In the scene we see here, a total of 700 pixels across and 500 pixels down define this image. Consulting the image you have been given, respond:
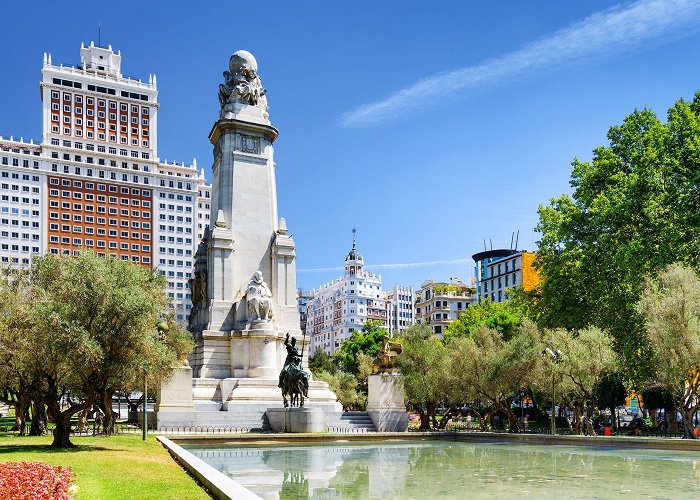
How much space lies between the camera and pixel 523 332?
3969 cm

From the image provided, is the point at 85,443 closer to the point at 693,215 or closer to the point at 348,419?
the point at 348,419

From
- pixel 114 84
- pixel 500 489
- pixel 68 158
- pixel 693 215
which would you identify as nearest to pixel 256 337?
pixel 693 215

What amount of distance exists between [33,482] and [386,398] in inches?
1143

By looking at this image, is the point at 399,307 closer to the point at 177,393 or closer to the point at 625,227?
the point at 625,227

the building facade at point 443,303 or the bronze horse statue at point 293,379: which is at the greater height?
the building facade at point 443,303

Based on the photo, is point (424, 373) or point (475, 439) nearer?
point (475, 439)

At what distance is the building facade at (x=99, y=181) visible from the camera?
119125mm

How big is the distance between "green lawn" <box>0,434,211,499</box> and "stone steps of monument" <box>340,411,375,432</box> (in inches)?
576

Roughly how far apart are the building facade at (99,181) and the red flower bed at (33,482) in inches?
4119

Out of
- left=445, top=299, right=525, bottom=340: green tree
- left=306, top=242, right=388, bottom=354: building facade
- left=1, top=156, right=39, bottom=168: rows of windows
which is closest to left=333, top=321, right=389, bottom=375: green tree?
left=445, top=299, right=525, bottom=340: green tree

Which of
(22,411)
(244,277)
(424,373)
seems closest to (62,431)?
(22,411)

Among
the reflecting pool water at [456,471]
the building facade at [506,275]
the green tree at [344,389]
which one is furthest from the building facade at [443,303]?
the reflecting pool water at [456,471]

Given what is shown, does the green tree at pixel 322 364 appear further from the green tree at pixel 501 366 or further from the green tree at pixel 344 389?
the green tree at pixel 501 366

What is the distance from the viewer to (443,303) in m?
137
